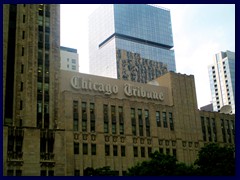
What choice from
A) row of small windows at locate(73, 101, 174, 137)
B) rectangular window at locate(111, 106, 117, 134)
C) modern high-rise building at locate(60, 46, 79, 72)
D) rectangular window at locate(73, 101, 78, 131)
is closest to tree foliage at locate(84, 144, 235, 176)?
rectangular window at locate(73, 101, 78, 131)

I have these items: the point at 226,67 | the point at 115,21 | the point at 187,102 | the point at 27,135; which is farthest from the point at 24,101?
the point at 226,67

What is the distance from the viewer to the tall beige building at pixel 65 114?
57.2 metres

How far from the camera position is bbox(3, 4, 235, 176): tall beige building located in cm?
5719

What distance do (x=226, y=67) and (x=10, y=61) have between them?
506ft

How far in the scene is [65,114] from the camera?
6119 centimetres

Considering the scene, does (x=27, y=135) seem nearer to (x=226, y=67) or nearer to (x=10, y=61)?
(x=10, y=61)

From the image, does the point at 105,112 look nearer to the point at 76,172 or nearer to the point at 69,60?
the point at 76,172

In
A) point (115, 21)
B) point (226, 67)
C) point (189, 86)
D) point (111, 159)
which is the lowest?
point (111, 159)

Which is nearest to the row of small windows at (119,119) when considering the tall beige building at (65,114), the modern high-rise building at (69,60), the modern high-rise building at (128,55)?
the tall beige building at (65,114)

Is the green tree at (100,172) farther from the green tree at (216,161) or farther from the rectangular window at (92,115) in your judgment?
the green tree at (216,161)

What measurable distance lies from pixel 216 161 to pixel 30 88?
→ 30.2 meters

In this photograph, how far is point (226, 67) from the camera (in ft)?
646

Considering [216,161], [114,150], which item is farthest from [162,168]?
[114,150]

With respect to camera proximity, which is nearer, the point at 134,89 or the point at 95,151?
the point at 95,151
